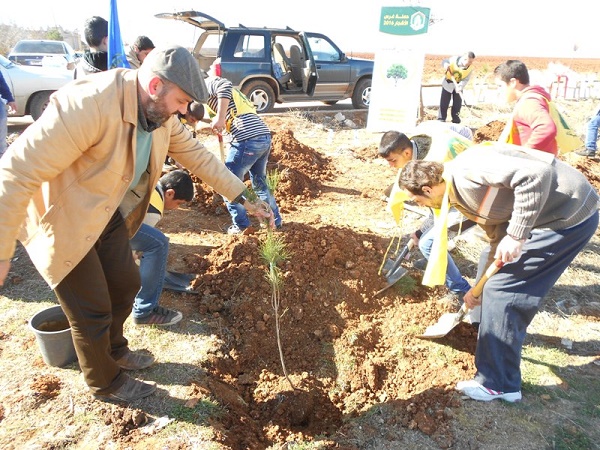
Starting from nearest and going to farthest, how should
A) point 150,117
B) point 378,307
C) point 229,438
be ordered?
1. point 150,117
2. point 229,438
3. point 378,307

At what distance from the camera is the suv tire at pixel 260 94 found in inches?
371

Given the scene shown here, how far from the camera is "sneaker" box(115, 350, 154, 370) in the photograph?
2.67m

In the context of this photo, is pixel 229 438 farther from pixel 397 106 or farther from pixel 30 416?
pixel 397 106

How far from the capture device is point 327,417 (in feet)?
8.86

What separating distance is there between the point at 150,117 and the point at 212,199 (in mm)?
3566

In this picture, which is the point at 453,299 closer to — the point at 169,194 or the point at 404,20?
the point at 169,194

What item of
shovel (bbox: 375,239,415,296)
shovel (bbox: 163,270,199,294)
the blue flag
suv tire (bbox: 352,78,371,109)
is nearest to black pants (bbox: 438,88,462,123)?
suv tire (bbox: 352,78,371,109)

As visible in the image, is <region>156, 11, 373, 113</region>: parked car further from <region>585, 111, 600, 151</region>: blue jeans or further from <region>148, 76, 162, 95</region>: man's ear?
<region>148, 76, 162, 95</region>: man's ear

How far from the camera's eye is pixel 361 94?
10898 millimetres

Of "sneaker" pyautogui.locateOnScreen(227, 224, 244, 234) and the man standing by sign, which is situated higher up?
the man standing by sign

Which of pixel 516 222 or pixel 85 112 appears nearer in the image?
pixel 85 112

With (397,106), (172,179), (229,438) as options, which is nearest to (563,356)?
(229,438)

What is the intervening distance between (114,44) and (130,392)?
3234mm

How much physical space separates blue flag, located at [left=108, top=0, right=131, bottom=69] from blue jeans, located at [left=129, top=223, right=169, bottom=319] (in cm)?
204
